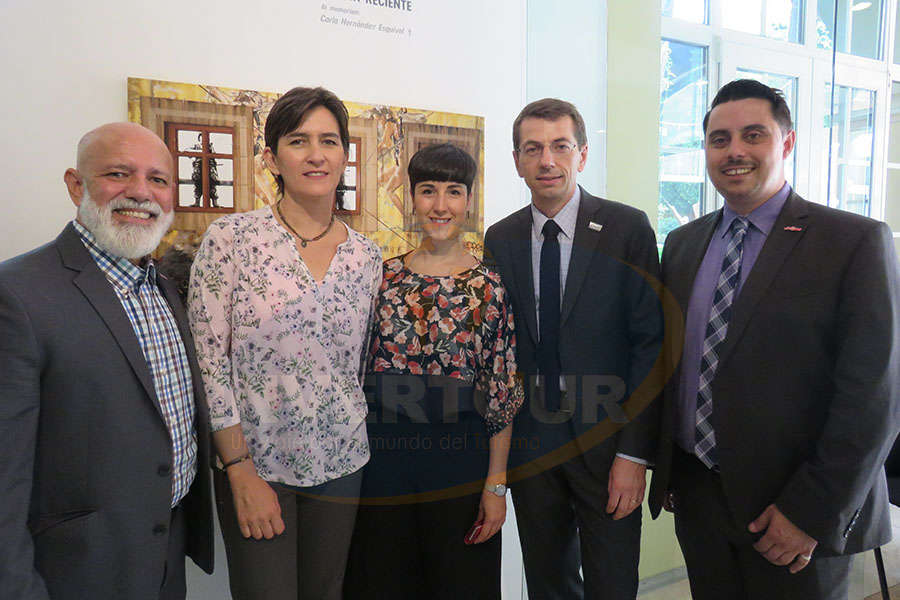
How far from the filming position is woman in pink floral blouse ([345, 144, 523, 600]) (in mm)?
1877

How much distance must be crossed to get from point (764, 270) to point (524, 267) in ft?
2.46

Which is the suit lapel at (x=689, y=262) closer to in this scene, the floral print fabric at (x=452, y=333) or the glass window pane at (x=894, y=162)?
the floral print fabric at (x=452, y=333)

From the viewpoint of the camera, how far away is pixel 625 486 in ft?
6.38

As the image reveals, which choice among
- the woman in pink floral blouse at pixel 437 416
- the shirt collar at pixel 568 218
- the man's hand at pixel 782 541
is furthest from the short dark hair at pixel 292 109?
the man's hand at pixel 782 541

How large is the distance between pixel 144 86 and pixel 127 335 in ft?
3.49

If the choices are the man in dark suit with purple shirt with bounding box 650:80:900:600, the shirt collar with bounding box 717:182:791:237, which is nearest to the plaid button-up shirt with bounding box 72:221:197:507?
the man in dark suit with purple shirt with bounding box 650:80:900:600

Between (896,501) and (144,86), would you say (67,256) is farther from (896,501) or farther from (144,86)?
(896,501)

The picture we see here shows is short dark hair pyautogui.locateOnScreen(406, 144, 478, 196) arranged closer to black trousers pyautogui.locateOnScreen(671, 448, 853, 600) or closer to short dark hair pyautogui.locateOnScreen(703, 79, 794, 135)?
short dark hair pyautogui.locateOnScreen(703, 79, 794, 135)

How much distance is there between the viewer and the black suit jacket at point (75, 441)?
1273mm

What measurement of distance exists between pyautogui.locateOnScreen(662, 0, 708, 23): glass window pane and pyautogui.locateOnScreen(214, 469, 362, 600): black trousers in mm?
2782

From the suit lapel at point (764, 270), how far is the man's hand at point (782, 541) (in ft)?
1.56

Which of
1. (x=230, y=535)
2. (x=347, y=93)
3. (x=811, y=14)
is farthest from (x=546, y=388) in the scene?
(x=811, y=14)

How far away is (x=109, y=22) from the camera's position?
2.01 meters

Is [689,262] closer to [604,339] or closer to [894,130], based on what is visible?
[604,339]
